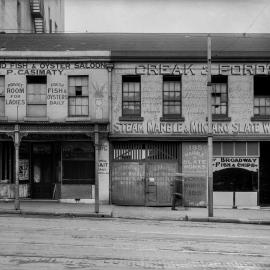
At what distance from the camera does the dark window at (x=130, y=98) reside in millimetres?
25812

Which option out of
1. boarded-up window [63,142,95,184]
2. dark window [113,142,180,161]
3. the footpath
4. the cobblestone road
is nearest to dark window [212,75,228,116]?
dark window [113,142,180,161]

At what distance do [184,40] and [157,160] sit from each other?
6.87 meters

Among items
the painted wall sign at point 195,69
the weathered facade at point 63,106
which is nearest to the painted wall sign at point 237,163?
the painted wall sign at point 195,69

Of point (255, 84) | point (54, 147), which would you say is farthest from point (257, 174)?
point (54, 147)

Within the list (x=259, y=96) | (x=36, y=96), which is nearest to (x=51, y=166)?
(x=36, y=96)

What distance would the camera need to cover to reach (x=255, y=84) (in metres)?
26.0

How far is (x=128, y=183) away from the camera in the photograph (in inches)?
1014

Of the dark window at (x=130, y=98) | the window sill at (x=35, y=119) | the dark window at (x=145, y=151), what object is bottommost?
the dark window at (x=145, y=151)

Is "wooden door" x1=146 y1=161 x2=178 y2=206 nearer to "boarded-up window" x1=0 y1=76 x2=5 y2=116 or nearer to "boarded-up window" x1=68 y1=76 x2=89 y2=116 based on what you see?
"boarded-up window" x1=68 y1=76 x2=89 y2=116

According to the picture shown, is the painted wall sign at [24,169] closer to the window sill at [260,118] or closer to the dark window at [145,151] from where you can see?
the dark window at [145,151]

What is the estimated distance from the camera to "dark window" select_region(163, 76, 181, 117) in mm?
25828

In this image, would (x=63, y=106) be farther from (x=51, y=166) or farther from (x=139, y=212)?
(x=139, y=212)

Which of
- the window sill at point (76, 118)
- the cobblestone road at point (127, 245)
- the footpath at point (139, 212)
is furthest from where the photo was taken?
the window sill at point (76, 118)

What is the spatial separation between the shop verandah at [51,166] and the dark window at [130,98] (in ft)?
5.21
